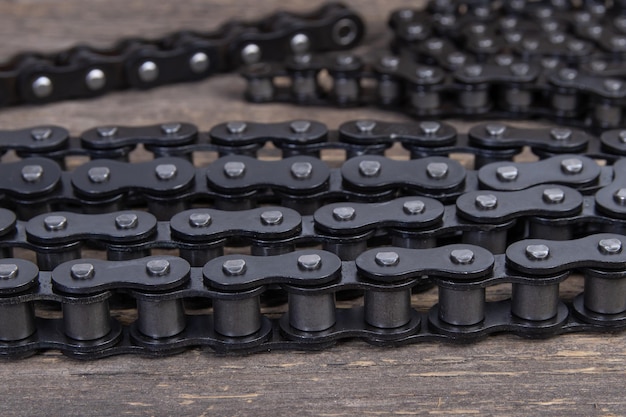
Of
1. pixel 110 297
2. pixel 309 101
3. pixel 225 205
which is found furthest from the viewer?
pixel 309 101

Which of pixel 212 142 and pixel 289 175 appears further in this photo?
pixel 212 142

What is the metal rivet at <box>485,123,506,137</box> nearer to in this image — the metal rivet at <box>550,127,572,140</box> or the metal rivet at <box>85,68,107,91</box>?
the metal rivet at <box>550,127,572,140</box>

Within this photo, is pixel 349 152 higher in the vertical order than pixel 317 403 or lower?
higher

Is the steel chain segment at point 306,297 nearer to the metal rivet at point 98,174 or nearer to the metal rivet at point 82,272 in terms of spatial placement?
the metal rivet at point 82,272

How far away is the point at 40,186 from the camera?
2.58m

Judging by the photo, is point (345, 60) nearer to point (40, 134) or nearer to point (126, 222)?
point (40, 134)

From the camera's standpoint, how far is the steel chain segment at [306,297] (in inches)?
85.7

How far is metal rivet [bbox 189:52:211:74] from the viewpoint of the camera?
11.6 feet

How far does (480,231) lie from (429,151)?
17.8 inches

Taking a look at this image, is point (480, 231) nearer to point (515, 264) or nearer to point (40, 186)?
point (515, 264)

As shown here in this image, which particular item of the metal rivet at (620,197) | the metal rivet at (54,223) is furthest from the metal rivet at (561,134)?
the metal rivet at (54,223)

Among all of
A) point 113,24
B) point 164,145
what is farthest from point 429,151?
point 113,24

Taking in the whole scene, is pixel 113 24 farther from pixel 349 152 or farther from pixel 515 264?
pixel 515 264

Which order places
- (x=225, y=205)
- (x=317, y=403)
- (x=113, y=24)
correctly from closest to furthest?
(x=317, y=403), (x=225, y=205), (x=113, y=24)
